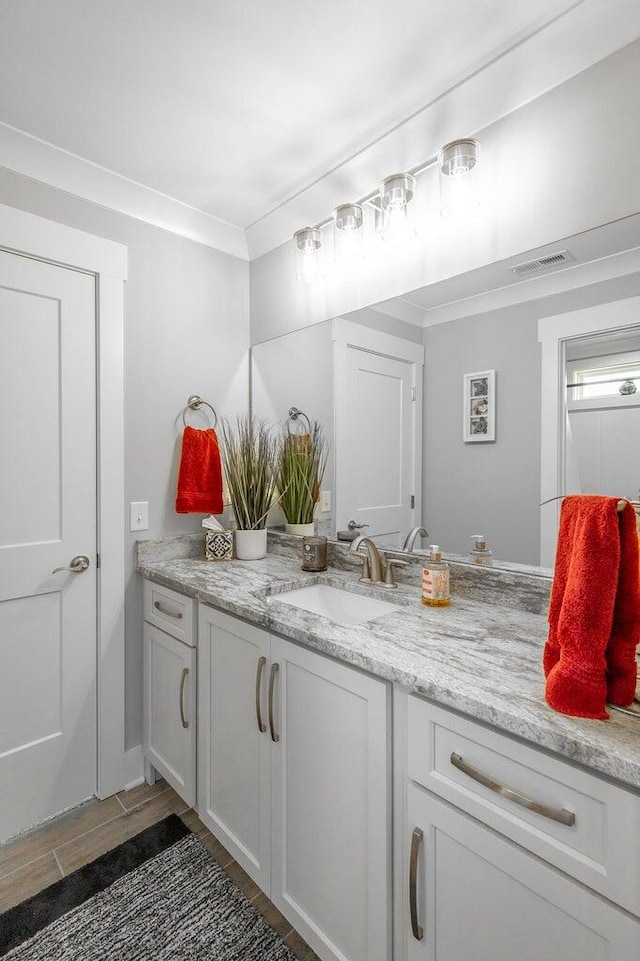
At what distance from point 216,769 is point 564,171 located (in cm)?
203

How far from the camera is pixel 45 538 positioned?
175cm

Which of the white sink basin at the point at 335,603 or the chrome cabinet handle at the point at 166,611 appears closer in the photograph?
the white sink basin at the point at 335,603

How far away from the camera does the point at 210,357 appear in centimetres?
221

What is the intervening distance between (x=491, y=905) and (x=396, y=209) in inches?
72.6

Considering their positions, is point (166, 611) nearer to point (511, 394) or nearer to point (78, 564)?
point (78, 564)

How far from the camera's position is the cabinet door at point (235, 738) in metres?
1.33

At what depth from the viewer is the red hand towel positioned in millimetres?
2037

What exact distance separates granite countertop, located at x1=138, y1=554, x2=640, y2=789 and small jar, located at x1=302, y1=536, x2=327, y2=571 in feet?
0.19

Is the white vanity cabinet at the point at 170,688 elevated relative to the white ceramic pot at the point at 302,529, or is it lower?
lower

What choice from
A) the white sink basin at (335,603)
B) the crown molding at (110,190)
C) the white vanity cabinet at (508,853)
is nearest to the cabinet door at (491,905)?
the white vanity cabinet at (508,853)

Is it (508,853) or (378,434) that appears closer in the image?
(508,853)

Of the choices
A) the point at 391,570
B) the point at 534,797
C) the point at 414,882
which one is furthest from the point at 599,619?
the point at 391,570

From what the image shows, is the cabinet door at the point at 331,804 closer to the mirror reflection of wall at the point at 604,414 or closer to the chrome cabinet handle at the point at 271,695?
the chrome cabinet handle at the point at 271,695

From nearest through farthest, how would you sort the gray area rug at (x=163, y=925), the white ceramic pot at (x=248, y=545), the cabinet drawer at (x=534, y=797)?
the cabinet drawer at (x=534, y=797), the gray area rug at (x=163, y=925), the white ceramic pot at (x=248, y=545)
